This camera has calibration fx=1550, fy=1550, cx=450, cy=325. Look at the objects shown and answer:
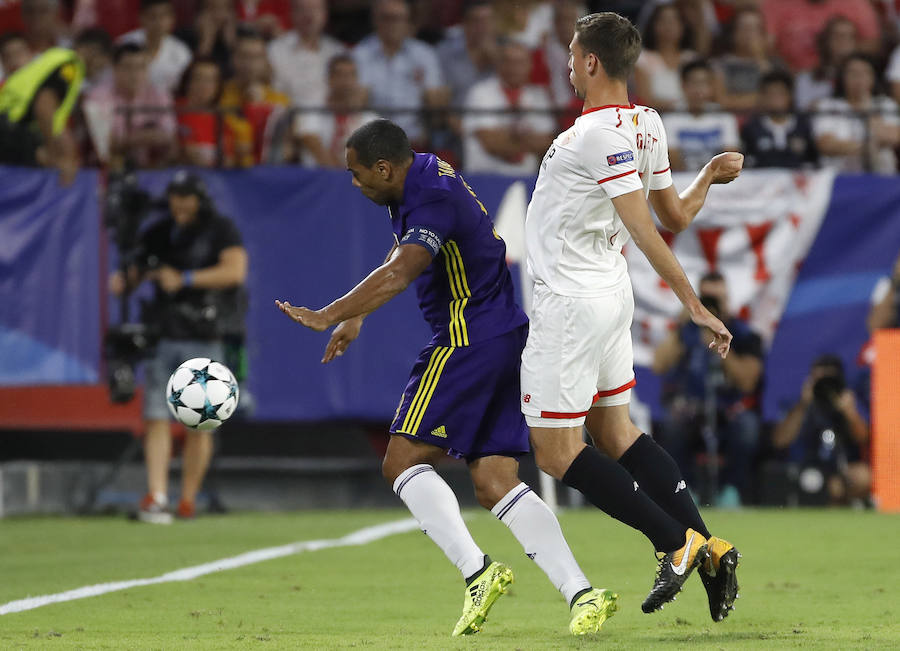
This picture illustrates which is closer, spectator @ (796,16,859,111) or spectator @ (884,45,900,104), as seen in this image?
spectator @ (884,45,900,104)

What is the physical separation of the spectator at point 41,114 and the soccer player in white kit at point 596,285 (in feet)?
25.5

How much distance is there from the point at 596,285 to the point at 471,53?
30.1 feet

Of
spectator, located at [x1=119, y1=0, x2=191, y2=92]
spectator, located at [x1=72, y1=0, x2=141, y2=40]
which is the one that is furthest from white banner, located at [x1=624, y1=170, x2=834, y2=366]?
spectator, located at [x1=72, y1=0, x2=141, y2=40]

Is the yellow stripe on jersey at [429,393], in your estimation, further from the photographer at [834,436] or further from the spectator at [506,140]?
the spectator at [506,140]

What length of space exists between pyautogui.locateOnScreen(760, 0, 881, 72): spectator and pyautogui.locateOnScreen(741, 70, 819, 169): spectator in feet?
6.99

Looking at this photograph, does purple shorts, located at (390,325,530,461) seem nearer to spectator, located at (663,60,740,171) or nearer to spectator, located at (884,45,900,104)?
spectator, located at (663,60,740,171)

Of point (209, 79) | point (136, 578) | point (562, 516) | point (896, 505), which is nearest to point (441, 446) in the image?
point (136, 578)

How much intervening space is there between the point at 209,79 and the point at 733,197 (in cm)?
460

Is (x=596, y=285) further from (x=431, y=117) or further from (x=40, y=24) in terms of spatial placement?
(x=40, y=24)

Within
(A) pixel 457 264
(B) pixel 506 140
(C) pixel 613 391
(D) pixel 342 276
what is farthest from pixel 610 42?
(B) pixel 506 140

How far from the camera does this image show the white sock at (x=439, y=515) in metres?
5.77

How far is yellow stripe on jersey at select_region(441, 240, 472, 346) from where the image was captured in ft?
19.4

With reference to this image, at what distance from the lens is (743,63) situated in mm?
14328

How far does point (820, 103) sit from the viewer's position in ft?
46.6
